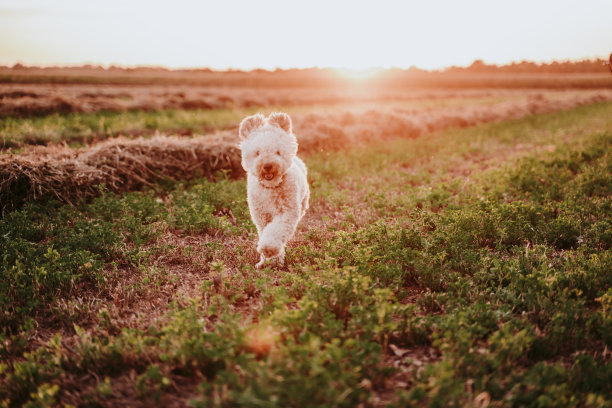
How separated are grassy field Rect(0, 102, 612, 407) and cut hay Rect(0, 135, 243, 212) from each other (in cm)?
48

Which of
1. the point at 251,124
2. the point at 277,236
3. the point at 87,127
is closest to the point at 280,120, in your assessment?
the point at 251,124

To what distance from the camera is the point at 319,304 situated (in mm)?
3750

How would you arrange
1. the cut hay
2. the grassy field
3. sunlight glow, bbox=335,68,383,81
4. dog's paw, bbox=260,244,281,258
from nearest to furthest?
the grassy field → dog's paw, bbox=260,244,281,258 → the cut hay → sunlight glow, bbox=335,68,383,81

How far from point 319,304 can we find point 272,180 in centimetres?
171

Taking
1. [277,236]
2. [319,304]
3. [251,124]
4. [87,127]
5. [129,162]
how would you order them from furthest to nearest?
[87,127], [129,162], [251,124], [277,236], [319,304]

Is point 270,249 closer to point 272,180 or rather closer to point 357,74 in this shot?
point 272,180

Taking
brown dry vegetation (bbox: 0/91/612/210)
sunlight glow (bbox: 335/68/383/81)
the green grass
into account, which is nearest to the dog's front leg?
brown dry vegetation (bbox: 0/91/612/210)

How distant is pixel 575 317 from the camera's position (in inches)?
142

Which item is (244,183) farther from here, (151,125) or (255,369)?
(151,125)

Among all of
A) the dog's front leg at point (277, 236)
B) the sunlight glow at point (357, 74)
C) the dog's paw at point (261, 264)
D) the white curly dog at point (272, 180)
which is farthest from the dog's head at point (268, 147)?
the sunlight glow at point (357, 74)

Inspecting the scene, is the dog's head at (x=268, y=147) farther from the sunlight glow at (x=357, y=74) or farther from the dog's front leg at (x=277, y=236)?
the sunlight glow at (x=357, y=74)

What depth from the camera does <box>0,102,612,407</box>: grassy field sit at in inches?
111

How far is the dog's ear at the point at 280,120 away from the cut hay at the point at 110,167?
4.21 meters

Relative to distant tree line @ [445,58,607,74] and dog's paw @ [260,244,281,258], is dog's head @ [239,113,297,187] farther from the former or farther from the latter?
distant tree line @ [445,58,607,74]
